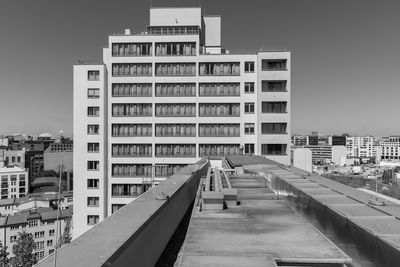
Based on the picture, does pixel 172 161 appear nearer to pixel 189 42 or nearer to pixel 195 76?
pixel 195 76

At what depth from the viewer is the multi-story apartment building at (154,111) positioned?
193 ft

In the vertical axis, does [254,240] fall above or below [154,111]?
below

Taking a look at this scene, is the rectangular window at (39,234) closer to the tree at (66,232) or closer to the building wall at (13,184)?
the building wall at (13,184)

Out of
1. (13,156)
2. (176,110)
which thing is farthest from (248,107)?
(13,156)

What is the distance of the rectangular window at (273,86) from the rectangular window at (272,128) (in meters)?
6.31

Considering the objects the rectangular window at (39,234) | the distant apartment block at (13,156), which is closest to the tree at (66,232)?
the rectangular window at (39,234)

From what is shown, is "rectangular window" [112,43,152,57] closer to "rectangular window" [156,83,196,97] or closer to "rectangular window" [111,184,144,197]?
"rectangular window" [156,83,196,97]

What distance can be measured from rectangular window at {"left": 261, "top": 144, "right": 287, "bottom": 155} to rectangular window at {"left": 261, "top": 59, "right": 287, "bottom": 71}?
46.5ft

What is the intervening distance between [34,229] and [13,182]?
6180cm

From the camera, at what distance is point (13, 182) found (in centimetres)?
15538

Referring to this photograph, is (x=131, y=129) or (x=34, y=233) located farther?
(x=34, y=233)

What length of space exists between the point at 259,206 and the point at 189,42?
5304cm

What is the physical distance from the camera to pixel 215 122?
60.1 metres

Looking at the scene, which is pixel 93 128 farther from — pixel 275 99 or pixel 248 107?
pixel 275 99
